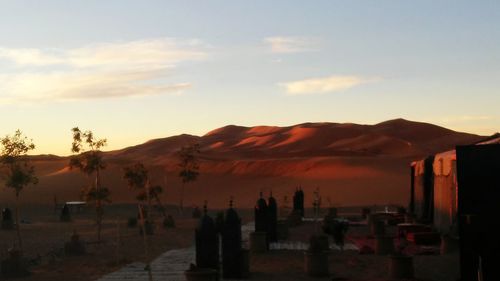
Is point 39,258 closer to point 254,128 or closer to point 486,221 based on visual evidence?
point 486,221

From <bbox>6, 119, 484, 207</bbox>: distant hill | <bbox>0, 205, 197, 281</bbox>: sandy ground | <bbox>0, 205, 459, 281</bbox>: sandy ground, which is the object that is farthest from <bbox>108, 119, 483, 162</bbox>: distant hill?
<bbox>0, 205, 459, 281</bbox>: sandy ground

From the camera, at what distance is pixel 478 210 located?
1273 centimetres

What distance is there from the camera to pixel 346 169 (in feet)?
229

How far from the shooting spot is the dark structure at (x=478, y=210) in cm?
1245

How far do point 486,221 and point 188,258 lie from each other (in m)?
9.34

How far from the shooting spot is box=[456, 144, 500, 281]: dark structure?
40.9 ft

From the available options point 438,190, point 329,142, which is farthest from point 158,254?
point 329,142

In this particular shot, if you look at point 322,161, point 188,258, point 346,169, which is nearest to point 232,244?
point 188,258

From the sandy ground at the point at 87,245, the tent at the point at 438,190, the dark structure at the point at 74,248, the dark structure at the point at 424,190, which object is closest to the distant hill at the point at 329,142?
the dark structure at the point at 424,190

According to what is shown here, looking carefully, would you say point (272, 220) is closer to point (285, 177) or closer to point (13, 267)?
point (13, 267)

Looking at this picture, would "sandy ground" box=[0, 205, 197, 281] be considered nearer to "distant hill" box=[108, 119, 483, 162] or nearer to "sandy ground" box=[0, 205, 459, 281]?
"sandy ground" box=[0, 205, 459, 281]

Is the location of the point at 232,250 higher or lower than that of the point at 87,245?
higher

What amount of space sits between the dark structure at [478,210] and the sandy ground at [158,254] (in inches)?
116

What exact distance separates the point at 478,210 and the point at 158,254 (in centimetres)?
1121
